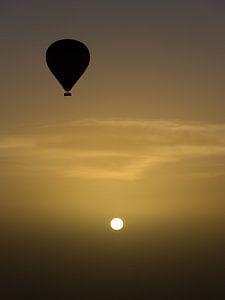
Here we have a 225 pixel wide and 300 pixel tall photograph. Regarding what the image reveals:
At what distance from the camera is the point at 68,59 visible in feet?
100

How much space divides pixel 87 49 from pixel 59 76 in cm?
190

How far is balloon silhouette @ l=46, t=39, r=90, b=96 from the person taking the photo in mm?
30609

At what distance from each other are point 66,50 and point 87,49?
3.41 ft

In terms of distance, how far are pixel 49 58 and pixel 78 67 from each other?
149 centimetres

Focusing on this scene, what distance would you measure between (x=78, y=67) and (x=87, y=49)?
40.8 inches

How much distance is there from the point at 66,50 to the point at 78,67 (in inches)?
38.5

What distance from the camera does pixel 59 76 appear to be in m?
30.7

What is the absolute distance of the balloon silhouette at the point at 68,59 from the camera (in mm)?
30609

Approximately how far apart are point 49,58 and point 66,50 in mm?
938

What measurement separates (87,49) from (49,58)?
6.10 feet

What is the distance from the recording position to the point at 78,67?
30.7 meters

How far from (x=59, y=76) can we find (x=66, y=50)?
1.27 metres

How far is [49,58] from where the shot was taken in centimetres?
3098

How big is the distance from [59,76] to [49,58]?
1.06 metres
